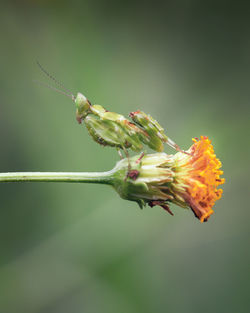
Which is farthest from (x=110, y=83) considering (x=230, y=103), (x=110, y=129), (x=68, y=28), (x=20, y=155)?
(x=110, y=129)

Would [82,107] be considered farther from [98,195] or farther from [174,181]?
[98,195]

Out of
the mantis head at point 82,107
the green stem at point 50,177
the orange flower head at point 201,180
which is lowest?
the orange flower head at point 201,180

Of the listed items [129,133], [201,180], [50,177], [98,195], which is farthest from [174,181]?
[98,195]

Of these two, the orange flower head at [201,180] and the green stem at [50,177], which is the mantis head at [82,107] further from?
the orange flower head at [201,180]

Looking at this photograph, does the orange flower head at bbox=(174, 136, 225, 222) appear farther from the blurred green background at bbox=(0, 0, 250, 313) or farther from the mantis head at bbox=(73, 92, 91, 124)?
the blurred green background at bbox=(0, 0, 250, 313)

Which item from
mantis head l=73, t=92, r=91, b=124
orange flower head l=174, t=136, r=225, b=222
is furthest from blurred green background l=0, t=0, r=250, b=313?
orange flower head l=174, t=136, r=225, b=222

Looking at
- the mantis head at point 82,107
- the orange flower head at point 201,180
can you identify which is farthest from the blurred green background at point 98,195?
the orange flower head at point 201,180
